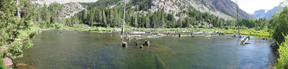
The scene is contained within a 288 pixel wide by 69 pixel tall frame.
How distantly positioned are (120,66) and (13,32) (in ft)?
40.1

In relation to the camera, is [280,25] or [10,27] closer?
[10,27]

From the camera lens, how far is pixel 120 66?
21578 mm

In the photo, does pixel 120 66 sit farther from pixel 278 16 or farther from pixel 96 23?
pixel 96 23

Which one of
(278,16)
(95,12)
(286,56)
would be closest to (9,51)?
(286,56)

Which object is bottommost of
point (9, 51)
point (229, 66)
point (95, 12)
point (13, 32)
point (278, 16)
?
point (229, 66)

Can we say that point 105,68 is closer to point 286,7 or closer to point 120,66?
point 120,66

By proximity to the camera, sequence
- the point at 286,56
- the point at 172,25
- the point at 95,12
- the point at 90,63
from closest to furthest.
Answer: the point at 286,56, the point at 90,63, the point at 95,12, the point at 172,25

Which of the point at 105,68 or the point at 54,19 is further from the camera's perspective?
the point at 54,19

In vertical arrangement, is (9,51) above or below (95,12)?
below

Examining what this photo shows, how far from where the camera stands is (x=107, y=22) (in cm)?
15500

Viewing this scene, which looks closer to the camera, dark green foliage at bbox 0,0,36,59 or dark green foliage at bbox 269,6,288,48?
dark green foliage at bbox 0,0,36,59

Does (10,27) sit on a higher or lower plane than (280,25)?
lower

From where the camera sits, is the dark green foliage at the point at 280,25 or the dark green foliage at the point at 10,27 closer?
the dark green foliage at the point at 10,27

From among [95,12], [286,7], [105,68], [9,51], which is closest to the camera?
[9,51]
